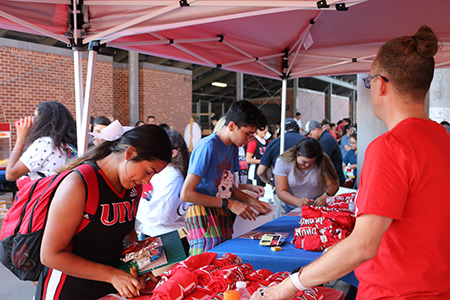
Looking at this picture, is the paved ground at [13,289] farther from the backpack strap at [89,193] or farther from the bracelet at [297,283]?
the bracelet at [297,283]

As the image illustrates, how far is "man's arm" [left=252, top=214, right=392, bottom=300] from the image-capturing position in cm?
114

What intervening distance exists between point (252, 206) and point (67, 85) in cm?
921

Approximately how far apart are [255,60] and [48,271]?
3.30 m

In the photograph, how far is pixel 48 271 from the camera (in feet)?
5.45

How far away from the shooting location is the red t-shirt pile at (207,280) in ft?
5.16

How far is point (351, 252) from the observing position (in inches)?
45.8

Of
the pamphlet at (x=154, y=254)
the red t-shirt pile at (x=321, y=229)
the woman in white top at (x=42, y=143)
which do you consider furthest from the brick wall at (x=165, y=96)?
the pamphlet at (x=154, y=254)

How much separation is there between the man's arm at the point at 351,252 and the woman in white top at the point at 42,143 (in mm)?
2623

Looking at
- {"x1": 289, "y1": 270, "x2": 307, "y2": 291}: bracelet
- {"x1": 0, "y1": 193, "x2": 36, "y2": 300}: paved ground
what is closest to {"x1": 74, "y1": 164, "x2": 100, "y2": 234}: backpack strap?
{"x1": 289, "y1": 270, "x2": 307, "y2": 291}: bracelet

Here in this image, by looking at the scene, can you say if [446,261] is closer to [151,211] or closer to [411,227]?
[411,227]

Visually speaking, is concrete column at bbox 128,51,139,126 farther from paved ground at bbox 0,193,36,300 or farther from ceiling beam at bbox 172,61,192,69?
paved ground at bbox 0,193,36,300

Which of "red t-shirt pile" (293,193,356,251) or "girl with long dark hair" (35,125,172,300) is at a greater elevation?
"girl with long dark hair" (35,125,172,300)

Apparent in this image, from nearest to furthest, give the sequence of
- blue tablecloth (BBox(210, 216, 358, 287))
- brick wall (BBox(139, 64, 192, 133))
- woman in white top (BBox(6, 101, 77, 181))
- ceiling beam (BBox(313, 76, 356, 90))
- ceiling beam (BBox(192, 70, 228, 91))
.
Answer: blue tablecloth (BBox(210, 216, 358, 287)) → woman in white top (BBox(6, 101, 77, 181)) → brick wall (BBox(139, 64, 192, 133)) → ceiling beam (BBox(192, 70, 228, 91)) → ceiling beam (BBox(313, 76, 356, 90))

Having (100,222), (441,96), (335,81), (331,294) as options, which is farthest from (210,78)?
(100,222)
